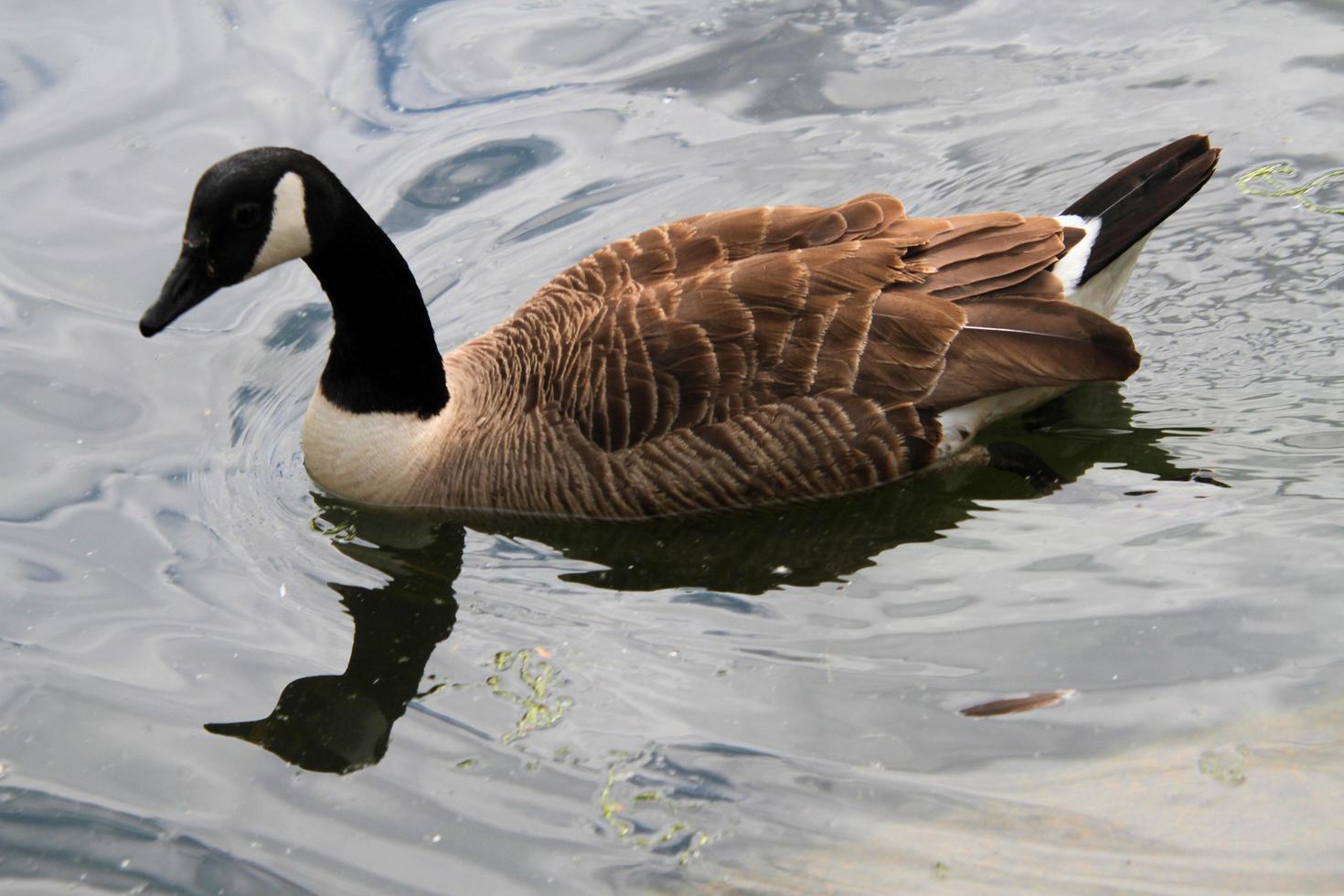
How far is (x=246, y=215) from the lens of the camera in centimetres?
639

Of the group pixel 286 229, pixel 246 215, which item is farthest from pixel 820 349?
pixel 246 215

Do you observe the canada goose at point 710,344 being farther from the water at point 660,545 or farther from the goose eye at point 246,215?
the water at point 660,545

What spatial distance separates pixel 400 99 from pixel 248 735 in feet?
18.7

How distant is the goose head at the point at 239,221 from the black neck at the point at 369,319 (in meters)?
0.08

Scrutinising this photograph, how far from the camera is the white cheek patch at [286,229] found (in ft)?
21.1

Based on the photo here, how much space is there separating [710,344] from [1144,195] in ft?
7.44

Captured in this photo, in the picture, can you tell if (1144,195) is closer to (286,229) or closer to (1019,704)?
(1019,704)

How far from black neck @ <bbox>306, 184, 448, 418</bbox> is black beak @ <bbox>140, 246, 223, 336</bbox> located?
496 mm

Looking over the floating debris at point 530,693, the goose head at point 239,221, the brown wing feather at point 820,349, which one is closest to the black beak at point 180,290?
the goose head at point 239,221

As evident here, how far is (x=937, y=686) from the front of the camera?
5.74 meters

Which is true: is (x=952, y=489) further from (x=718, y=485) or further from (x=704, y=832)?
(x=704, y=832)

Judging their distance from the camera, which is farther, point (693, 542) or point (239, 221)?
point (693, 542)

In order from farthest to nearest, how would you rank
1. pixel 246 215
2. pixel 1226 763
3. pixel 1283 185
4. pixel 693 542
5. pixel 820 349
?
1. pixel 1283 185
2. pixel 693 542
3. pixel 820 349
4. pixel 246 215
5. pixel 1226 763

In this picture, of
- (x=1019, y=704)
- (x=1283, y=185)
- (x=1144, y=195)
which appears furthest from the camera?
(x=1283, y=185)
